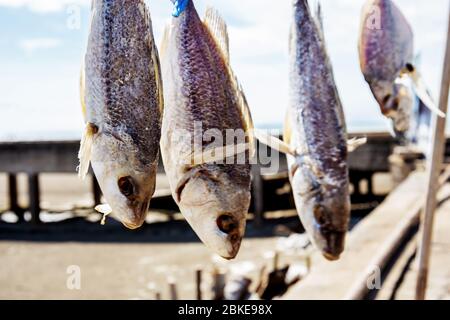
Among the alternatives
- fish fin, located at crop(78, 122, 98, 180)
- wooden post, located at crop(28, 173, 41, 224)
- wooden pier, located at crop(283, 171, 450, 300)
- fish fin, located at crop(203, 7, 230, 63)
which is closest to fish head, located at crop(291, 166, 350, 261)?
fish fin, located at crop(203, 7, 230, 63)

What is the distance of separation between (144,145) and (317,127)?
0.72 meters

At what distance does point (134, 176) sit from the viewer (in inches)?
58.3

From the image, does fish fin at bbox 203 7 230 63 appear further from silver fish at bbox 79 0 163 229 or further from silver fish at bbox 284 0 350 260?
silver fish at bbox 284 0 350 260

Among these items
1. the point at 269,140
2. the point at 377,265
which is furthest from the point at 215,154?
the point at 377,265

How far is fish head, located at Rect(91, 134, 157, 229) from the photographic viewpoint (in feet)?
4.86

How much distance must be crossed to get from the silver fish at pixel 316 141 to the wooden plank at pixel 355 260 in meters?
3.15

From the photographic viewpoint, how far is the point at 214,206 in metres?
1.59

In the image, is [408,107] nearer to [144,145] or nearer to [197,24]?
[197,24]

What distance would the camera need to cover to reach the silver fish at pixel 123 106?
1.49 m

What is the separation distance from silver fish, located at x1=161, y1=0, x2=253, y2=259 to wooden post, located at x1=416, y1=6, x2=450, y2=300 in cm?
162

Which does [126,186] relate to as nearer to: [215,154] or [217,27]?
[215,154]

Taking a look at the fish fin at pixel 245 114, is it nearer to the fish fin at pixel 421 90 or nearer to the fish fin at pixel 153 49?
the fish fin at pixel 153 49

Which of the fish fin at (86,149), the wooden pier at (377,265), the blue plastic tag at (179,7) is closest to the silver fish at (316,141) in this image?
the blue plastic tag at (179,7)
